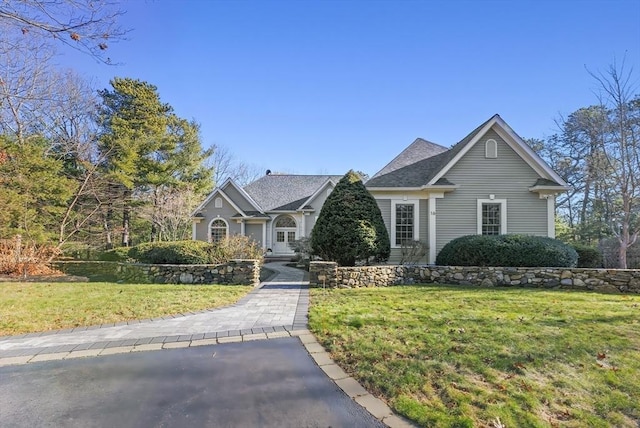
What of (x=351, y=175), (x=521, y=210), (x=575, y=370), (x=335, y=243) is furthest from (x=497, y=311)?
(x=521, y=210)

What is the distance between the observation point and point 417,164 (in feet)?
54.0

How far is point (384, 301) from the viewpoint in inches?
319

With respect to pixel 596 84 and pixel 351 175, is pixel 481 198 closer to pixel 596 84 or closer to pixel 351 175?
pixel 351 175

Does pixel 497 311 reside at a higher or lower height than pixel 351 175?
lower

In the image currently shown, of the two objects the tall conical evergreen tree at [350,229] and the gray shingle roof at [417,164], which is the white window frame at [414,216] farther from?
the tall conical evergreen tree at [350,229]

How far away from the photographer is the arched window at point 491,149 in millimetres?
14125

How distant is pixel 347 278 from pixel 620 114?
50.3ft

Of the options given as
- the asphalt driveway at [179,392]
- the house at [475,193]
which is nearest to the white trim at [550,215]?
the house at [475,193]

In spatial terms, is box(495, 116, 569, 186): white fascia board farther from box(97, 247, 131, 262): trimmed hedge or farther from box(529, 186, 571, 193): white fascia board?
box(97, 247, 131, 262): trimmed hedge

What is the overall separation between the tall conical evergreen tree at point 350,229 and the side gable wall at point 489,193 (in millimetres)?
3665

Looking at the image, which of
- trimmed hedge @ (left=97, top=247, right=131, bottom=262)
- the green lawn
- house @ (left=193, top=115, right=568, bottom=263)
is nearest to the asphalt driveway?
the green lawn

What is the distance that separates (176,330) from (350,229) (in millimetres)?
7064

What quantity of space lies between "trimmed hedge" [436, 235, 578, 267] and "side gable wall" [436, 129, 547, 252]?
7.64 ft

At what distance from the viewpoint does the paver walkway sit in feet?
16.5
